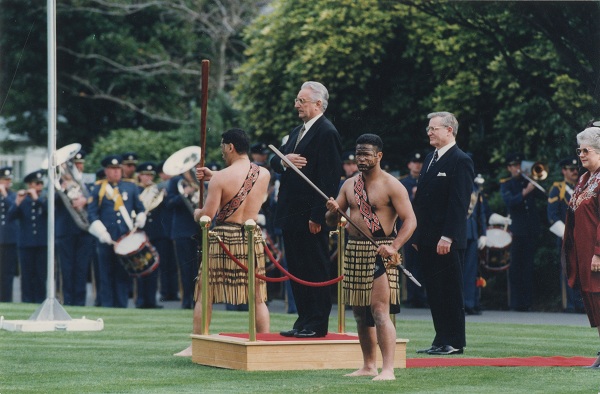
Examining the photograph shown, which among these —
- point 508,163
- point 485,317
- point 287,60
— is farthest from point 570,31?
point 287,60

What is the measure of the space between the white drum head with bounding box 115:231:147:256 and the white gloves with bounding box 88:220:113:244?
1.63 feet

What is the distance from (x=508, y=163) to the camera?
819 inches

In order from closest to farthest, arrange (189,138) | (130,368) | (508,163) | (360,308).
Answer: (360,308)
(130,368)
(508,163)
(189,138)

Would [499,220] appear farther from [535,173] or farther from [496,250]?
[535,173]

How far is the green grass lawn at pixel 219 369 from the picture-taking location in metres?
10.3

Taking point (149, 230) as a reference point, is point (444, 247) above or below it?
below

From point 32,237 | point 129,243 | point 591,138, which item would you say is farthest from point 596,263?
point 32,237

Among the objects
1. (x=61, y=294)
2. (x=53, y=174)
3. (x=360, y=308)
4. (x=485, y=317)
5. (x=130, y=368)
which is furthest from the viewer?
(x=61, y=294)

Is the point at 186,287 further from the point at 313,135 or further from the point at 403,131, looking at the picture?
the point at 313,135

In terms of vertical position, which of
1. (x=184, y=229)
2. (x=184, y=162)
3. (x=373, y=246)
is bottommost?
(x=373, y=246)

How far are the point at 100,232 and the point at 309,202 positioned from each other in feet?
30.8

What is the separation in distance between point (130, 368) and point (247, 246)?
1.42 meters

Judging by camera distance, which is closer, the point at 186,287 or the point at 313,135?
the point at 313,135

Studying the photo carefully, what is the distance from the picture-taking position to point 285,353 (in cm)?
1151
